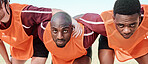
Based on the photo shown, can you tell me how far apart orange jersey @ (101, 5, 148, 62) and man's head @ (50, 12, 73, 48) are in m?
0.23

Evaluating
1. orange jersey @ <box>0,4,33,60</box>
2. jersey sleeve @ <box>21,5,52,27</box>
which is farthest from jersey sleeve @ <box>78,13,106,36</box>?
orange jersey @ <box>0,4,33,60</box>

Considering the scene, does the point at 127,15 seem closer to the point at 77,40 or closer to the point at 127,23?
the point at 127,23

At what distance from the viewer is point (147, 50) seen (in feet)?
4.21

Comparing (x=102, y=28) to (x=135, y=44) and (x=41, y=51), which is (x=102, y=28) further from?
(x=41, y=51)

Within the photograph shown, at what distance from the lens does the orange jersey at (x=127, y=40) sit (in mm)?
1162

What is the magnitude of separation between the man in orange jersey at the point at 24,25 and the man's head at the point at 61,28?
103mm

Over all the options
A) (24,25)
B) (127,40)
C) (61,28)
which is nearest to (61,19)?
(61,28)

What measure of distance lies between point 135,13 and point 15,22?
70 cm

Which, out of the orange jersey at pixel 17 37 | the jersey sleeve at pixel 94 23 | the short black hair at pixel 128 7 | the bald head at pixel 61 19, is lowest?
the orange jersey at pixel 17 37

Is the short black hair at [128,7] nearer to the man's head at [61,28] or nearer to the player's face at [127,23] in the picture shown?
the player's face at [127,23]

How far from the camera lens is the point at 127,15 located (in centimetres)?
104

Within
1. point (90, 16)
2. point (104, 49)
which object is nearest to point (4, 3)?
point (90, 16)

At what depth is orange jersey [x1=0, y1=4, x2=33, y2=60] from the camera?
1.22 meters

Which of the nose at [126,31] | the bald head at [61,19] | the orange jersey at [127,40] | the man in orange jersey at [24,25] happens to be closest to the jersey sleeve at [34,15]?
the man in orange jersey at [24,25]
